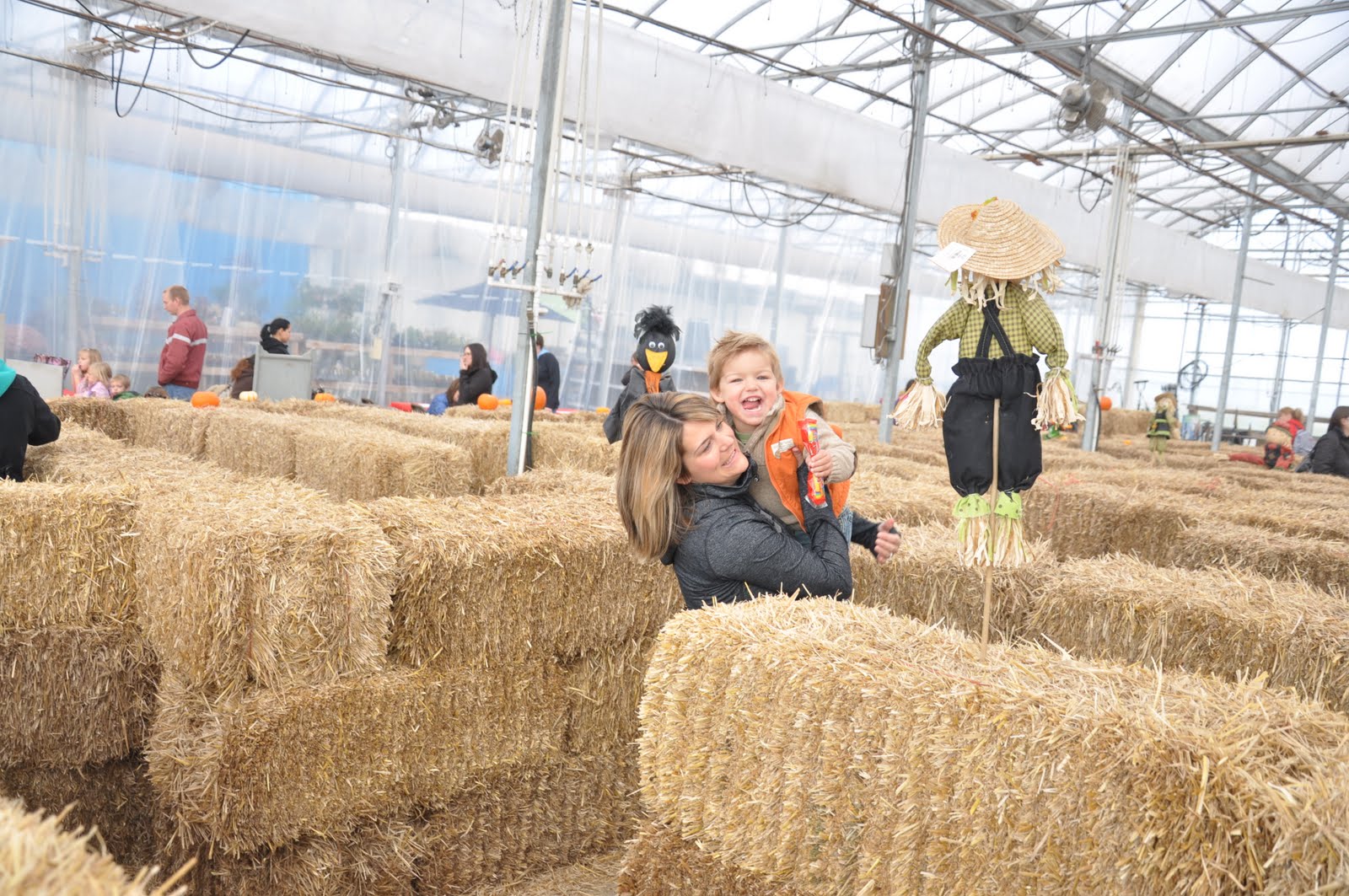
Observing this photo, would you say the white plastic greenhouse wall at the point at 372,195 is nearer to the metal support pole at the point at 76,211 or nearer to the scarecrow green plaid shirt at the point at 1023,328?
the metal support pole at the point at 76,211

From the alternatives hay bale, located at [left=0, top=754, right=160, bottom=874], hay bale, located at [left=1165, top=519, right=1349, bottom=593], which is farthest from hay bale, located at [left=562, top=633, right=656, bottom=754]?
hay bale, located at [left=1165, top=519, right=1349, bottom=593]

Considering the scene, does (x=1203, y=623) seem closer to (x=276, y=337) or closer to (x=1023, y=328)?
(x=1023, y=328)

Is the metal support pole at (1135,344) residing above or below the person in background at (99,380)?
above

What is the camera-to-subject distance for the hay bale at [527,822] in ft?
10.6

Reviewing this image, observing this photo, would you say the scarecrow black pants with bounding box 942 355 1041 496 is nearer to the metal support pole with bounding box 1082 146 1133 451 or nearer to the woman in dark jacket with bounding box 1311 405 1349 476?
the metal support pole with bounding box 1082 146 1133 451

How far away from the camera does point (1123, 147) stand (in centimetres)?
1091

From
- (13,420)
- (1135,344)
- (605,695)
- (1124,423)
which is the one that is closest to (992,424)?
(605,695)

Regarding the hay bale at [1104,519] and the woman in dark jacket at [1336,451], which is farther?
the woman in dark jacket at [1336,451]

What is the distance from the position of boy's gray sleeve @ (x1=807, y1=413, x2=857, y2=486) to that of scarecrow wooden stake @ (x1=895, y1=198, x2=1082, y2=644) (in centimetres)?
37

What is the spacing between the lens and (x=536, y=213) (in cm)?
486

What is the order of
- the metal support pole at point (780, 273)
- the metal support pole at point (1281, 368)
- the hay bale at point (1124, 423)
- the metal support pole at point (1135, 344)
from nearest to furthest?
the hay bale at point (1124, 423)
the metal support pole at point (780, 273)
the metal support pole at point (1281, 368)
the metal support pole at point (1135, 344)

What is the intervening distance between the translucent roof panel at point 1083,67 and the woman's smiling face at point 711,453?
6.34 m

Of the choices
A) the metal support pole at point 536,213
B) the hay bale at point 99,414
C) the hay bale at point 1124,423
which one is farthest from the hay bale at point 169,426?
the hay bale at point 1124,423

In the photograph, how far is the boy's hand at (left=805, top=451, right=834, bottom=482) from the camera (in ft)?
8.07
